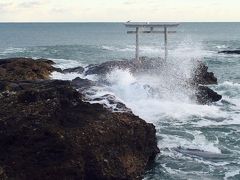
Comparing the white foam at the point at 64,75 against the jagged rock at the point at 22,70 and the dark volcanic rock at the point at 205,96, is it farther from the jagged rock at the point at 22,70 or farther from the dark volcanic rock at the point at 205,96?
the dark volcanic rock at the point at 205,96

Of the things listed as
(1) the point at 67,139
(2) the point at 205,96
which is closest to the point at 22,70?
(2) the point at 205,96

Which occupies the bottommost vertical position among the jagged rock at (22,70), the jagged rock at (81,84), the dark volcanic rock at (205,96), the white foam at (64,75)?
the dark volcanic rock at (205,96)

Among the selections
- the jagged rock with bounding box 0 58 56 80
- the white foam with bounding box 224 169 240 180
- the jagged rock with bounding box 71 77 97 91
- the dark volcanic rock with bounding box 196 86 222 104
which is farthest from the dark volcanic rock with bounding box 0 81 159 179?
the dark volcanic rock with bounding box 196 86 222 104

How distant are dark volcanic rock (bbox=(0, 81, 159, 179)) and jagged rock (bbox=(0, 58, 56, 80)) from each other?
33.4 feet

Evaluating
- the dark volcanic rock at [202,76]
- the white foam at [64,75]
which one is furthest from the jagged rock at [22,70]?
the dark volcanic rock at [202,76]

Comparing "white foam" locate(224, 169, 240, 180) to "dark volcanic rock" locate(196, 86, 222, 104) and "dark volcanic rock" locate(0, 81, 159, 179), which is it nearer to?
"dark volcanic rock" locate(0, 81, 159, 179)

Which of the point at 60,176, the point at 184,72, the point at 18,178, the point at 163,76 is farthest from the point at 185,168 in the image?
the point at 184,72

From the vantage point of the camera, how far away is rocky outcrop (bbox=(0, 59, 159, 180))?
48.6ft

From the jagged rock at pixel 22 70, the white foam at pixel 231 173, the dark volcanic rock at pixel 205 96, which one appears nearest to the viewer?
the white foam at pixel 231 173

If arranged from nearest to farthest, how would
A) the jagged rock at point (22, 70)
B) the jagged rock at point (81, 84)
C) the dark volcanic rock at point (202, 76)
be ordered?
the jagged rock at point (81, 84)
the jagged rock at point (22, 70)
the dark volcanic rock at point (202, 76)

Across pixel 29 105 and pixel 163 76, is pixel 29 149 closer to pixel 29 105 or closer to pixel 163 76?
pixel 29 105

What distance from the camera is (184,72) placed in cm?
3519

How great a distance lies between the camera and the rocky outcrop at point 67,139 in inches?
583

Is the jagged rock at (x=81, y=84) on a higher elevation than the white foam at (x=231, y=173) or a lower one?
higher
